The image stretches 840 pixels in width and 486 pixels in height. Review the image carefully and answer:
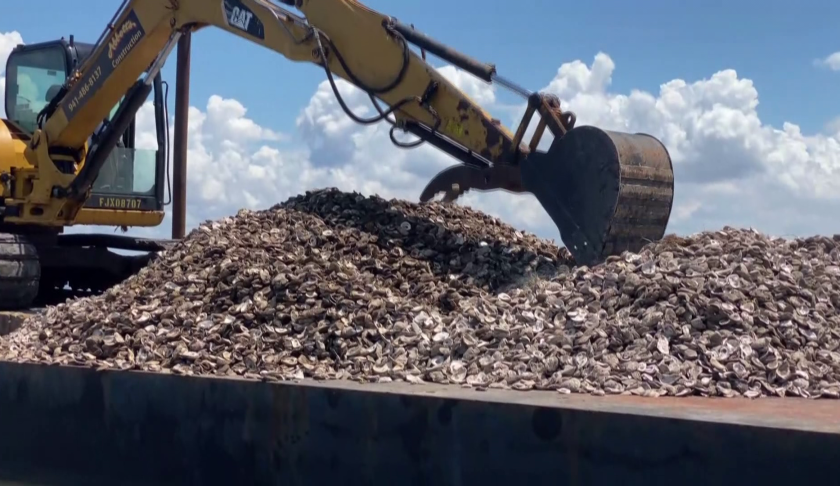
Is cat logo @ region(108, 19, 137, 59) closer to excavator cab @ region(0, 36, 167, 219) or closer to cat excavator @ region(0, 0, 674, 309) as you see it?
cat excavator @ region(0, 0, 674, 309)

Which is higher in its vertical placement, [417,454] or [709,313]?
[709,313]

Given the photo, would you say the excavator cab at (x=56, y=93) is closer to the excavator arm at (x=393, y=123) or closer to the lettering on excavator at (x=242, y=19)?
the excavator arm at (x=393, y=123)

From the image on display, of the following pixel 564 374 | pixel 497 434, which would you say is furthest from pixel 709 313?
pixel 497 434

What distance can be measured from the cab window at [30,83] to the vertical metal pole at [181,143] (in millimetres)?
3129

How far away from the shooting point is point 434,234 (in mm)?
7496

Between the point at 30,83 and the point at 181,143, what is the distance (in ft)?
10.5

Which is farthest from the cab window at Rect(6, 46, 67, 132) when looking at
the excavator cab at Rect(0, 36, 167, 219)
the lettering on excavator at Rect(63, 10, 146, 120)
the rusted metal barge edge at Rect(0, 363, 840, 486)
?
the rusted metal barge edge at Rect(0, 363, 840, 486)

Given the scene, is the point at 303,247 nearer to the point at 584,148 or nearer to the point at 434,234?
the point at 434,234

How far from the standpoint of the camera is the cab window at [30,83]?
35.5 feet

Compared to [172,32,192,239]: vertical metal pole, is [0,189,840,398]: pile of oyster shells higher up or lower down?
lower down

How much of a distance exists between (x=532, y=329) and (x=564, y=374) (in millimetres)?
486

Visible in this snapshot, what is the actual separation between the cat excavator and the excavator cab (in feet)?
0.04

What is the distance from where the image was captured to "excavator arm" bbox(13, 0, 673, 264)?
6680 mm

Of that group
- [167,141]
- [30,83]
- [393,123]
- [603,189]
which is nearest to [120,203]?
[167,141]
